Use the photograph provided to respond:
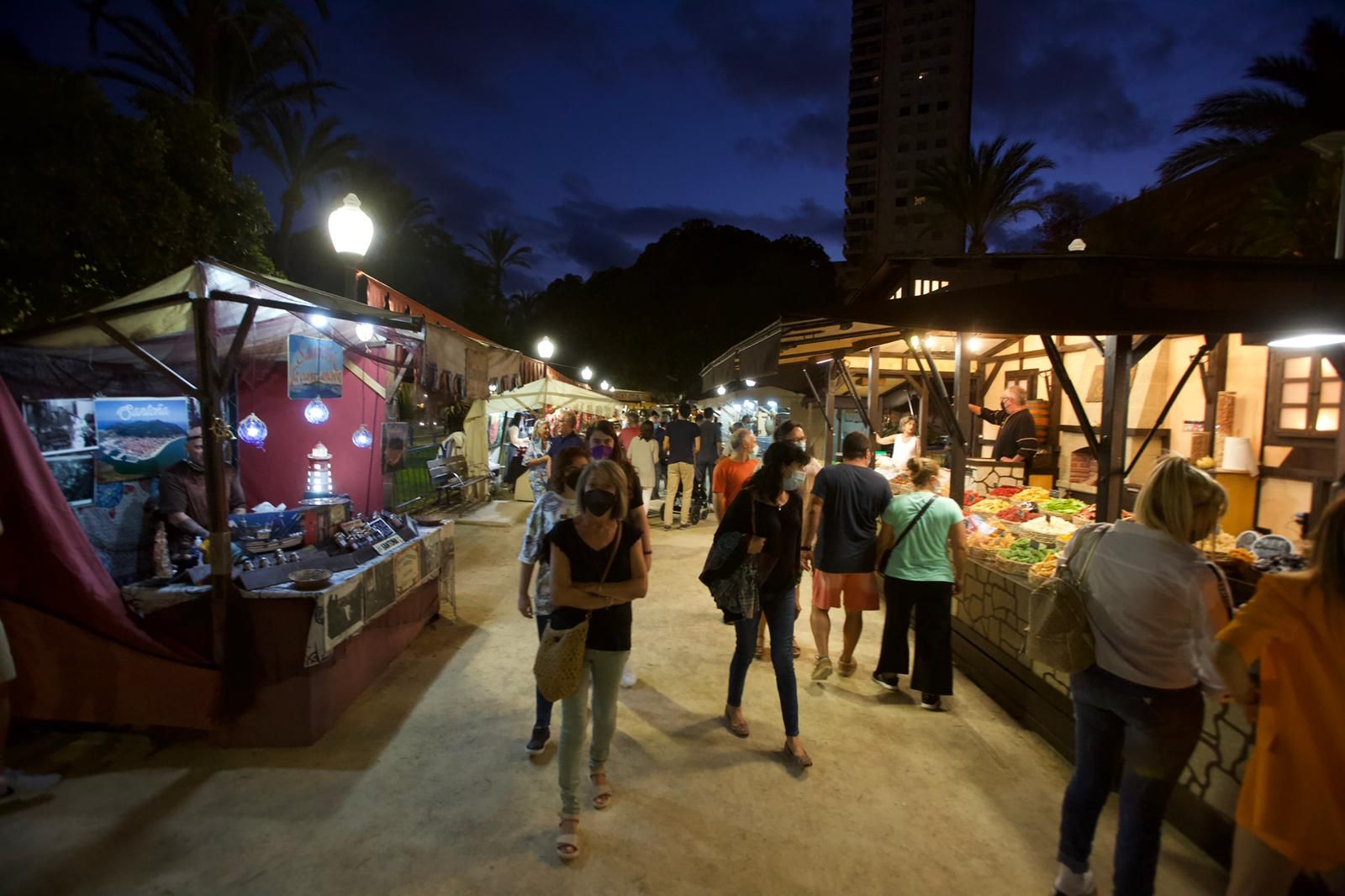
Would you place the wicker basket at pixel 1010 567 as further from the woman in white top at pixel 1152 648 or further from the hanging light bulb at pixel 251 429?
the hanging light bulb at pixel 251 429

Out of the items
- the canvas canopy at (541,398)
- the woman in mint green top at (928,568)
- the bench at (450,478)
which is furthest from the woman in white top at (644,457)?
the woman in mint green top at (928,568)

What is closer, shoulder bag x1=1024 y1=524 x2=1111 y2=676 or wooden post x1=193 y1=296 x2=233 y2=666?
shoulder bag x1=1024 y1=524 x2=1111 y2=676

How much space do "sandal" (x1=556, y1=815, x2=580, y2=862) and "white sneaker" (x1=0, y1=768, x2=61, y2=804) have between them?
290 centimetres

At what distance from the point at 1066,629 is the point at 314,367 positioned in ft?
21.5

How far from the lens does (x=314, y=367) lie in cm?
620

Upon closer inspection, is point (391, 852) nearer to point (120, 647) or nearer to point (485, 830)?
point (485, 830)

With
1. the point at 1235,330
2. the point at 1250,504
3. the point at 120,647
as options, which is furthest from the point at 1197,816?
the point at 120,647

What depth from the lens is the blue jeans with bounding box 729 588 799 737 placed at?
148 inches

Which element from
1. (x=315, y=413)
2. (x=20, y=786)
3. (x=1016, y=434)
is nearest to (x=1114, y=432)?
(x=1016, y=434)

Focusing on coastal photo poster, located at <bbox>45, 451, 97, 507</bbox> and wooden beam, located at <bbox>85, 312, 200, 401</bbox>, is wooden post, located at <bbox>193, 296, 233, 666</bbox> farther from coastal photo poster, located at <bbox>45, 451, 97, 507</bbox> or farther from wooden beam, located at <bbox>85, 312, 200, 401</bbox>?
coastal photo poster, located at <bbox>45, 451, 97, 507</bbox>

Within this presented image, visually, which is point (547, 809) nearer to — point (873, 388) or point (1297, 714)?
point (1297, 714)

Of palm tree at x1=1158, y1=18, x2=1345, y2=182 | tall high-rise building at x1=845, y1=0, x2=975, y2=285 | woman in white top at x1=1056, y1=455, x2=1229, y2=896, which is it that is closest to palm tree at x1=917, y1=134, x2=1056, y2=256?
palm tree at x1=1158, y1=18, x2=1345, y2=182

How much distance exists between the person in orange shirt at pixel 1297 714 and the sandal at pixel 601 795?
2678 mm

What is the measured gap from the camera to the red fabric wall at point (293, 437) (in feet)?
23.1
